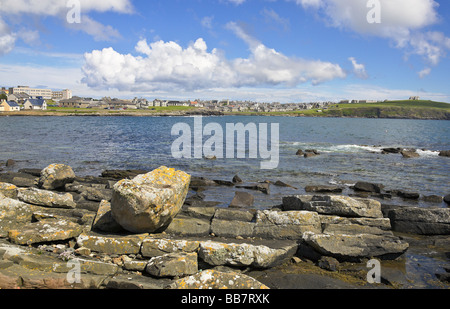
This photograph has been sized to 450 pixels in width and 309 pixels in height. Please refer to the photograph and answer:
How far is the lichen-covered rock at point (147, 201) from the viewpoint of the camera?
991 centimetres

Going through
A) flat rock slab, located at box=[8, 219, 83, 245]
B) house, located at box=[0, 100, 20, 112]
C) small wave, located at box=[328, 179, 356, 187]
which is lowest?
small wave, located at box=[328, 179, 356, 187]

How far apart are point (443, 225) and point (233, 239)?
29.5ft

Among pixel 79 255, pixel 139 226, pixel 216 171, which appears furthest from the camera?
pixel 216 171

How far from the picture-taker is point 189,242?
1016cm

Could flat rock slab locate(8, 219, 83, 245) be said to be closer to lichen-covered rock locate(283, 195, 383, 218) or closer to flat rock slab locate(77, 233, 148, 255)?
flat rock slab locate(77, 233, 148, 255)

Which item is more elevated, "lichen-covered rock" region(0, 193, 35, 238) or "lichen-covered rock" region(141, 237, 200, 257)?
"lichen-covered rock" region(0, 193, 35, 238)

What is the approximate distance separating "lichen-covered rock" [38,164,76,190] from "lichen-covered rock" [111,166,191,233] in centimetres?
1008

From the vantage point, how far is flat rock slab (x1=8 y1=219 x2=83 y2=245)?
10016mm

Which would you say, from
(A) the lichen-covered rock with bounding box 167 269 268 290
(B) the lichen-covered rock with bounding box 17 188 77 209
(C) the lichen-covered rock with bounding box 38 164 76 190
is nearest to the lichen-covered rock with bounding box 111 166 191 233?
(A) the lichen-covered rock with bounding box 167 269 268 290

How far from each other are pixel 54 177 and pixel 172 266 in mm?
12863

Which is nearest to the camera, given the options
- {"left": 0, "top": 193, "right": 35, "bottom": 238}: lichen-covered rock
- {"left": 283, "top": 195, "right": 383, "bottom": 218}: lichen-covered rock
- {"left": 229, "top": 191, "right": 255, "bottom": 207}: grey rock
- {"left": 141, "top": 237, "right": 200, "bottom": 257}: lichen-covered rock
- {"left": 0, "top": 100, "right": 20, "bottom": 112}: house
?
{"left": 141, "top": 237, "right": 200, "bottom": 257}: lichen-covered rock
